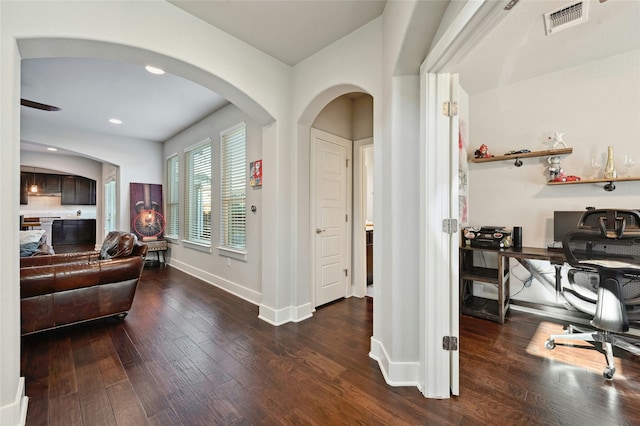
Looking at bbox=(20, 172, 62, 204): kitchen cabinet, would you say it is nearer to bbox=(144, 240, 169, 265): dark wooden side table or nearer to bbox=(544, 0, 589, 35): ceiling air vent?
bbox=(144, 240, 169, 265): dark wooden side table

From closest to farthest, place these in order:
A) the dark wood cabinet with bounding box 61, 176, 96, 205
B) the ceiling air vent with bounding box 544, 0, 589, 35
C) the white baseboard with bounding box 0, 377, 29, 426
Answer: the white baseboard with bounding box 0, 377, 29, 426 → the ceiling air vent with bounding box 544, 0, 589, 35 → the dark wood cabinet with bounding box 61, 176, 96, 205

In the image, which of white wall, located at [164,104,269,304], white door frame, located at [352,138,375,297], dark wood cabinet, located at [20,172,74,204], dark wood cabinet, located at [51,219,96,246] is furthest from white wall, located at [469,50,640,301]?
dark wood cabinet, located at [20,172,74,204]

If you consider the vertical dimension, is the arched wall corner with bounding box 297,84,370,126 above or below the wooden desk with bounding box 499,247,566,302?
above

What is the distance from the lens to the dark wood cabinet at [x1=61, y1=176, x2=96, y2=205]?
9226 mm

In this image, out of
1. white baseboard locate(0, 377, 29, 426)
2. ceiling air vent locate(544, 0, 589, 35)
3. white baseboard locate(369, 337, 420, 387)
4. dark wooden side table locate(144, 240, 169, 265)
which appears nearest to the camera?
white baseboard locate(0, 377, 29, 426)

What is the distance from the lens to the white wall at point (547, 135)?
2535 mm

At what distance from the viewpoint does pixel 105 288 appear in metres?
2.69

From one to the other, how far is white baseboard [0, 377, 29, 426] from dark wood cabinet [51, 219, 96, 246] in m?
9.80

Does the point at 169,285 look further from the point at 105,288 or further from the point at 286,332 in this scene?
the point at 286,332

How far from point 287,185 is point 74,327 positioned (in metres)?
2.65

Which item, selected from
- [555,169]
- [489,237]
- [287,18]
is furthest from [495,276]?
[287,18]

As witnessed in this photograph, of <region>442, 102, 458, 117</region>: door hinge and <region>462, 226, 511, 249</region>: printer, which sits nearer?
<region>442, 102, 458, 117</region>: door hinge

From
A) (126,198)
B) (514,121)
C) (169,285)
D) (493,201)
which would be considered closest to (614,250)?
(493,201)

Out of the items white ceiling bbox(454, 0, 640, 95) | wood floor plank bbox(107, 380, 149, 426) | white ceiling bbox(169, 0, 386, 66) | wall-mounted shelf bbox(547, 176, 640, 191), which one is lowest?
wood floor plank bbox(107, 380, 149, 426)
